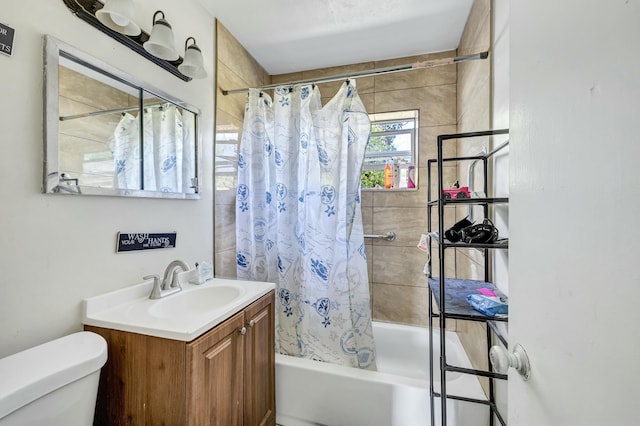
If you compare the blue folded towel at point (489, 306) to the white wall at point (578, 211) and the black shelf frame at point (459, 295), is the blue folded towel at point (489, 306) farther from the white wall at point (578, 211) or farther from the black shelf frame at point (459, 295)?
the white wall at point (578, 211)

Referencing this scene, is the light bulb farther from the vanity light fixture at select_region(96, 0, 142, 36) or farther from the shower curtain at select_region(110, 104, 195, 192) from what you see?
the shower curtain at select_region(110, 104, 195, 192)

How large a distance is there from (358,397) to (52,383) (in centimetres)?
128

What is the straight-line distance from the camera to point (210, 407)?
3.21ft

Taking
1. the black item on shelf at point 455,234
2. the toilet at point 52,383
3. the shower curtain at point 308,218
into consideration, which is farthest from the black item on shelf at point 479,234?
the toilet at point 52,383

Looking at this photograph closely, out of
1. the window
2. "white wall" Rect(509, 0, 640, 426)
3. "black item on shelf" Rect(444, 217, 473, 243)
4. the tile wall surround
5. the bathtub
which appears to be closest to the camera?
"white wall" Rect(509, 0, 640, 426)

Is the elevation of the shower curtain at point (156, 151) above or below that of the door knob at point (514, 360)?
above

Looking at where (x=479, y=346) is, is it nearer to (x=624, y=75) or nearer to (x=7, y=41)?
(x=624, y=75)

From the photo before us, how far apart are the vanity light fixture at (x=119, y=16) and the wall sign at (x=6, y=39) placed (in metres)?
0.28

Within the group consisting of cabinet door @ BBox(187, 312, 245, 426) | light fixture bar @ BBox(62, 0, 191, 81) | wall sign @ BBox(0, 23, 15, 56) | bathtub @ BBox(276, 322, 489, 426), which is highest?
light fixture bar @ BBox(62, 0, 191, 81)

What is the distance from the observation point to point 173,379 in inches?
35.4

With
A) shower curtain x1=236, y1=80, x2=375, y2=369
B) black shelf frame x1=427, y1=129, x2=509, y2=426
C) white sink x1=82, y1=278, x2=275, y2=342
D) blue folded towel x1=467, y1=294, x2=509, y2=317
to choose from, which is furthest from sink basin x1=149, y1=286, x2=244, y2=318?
blue folded towel x1=467, y1=294, x2=509, y2=317

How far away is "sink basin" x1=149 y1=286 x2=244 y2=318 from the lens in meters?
1.24

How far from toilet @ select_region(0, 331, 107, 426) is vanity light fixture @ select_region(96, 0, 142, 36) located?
1189mm

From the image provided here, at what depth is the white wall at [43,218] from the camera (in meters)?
0.84
